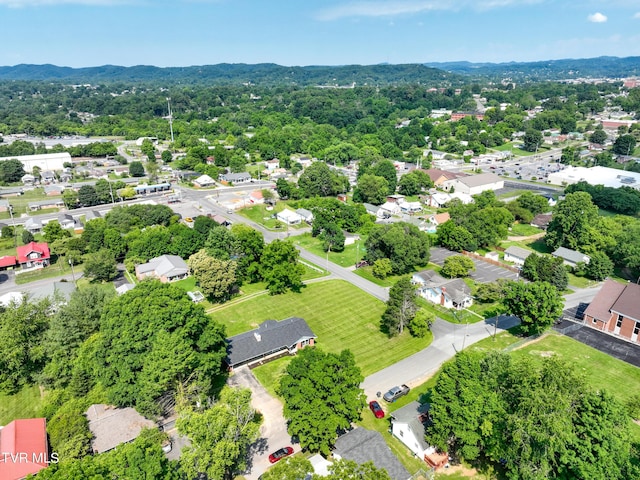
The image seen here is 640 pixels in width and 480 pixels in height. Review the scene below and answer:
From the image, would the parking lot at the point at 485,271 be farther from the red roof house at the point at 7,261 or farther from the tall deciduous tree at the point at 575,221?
the red roof house at the point at 7,261

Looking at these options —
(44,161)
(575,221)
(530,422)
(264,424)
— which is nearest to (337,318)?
(264,424)

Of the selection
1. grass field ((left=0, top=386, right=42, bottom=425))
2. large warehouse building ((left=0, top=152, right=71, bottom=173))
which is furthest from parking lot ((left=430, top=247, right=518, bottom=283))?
large warehouse building ((left=0, top=152, right=71, bottom=173))

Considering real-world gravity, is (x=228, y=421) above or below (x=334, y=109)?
below

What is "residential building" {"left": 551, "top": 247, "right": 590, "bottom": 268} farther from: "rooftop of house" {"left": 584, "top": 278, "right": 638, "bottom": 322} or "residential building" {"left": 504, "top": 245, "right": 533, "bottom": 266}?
"rooftop of house" {"left": 584, "top": 278, "right": 638, "bottom": 322}

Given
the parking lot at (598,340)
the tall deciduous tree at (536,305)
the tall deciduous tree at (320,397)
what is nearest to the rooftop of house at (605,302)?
the parking lot at (598,340)

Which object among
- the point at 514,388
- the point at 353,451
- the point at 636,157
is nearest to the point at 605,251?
the point at 514,388

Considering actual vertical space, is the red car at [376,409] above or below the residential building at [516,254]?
below

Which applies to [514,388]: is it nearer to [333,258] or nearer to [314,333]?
[314,333]

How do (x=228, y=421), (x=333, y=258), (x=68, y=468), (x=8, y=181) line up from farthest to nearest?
(x=8, y=181), (x=333, y=258), (x=228, y=421), (x=68, y=468)
